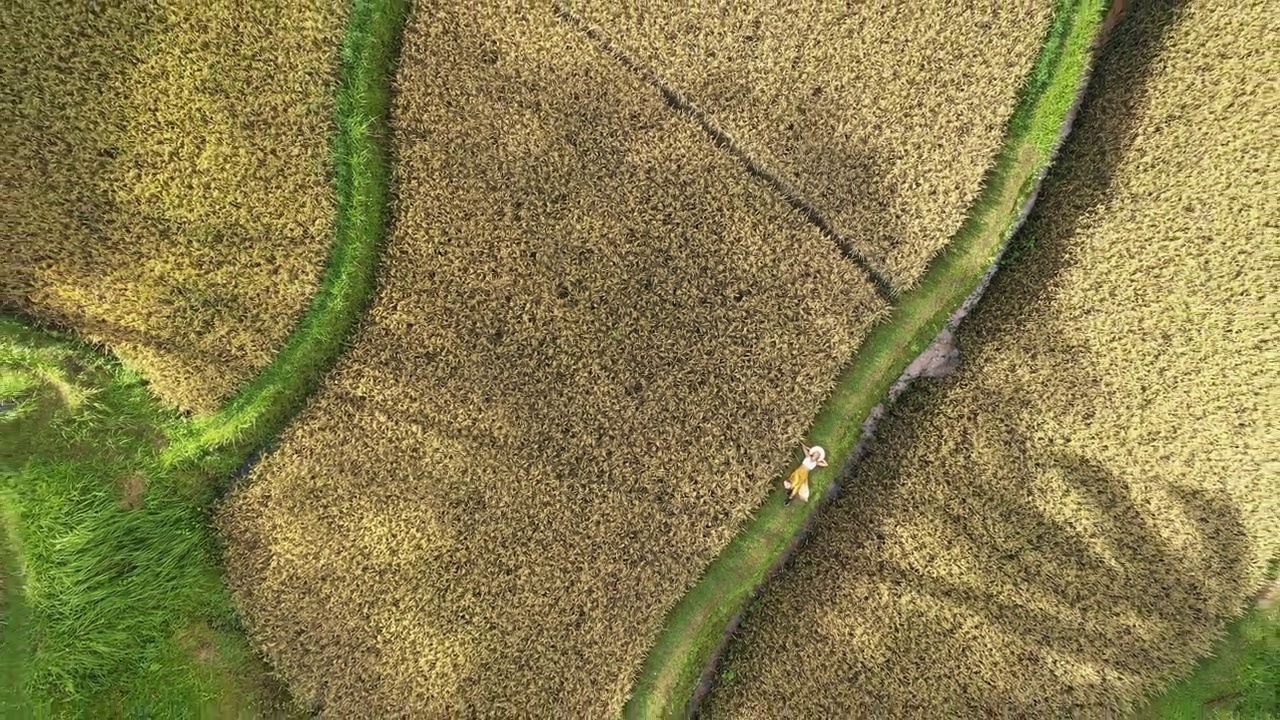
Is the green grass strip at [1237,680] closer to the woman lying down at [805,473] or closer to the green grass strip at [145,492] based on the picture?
the woman lying down at [805,473]

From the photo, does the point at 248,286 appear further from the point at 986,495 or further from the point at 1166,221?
the point at 1166,221

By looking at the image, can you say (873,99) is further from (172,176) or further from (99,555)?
(99,555)

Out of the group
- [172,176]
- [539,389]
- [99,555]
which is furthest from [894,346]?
[99,555]

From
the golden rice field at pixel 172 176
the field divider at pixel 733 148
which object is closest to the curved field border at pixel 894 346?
the field divider at pixel 733 148

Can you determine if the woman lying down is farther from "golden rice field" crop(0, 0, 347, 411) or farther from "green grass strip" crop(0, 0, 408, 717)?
"golden rice field" crop(0, 0, 347, 411)

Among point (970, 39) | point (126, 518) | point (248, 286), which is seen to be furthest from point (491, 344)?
point (970, 39)
